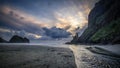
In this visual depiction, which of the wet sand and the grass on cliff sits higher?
the grass on cliff

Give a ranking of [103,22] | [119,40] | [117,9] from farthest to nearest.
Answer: [103,22], [117,9], [119,40]

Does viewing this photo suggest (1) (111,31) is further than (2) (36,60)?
Yes

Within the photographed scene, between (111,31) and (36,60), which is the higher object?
(111,31)

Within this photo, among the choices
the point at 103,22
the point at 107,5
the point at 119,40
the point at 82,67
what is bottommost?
the point at 82,67

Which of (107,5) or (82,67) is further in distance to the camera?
(107,5)

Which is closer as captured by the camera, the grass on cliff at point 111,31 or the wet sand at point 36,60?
the wet sand at point 36,60

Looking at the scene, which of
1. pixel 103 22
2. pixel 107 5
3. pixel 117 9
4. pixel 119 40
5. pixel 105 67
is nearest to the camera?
pixel 105 67

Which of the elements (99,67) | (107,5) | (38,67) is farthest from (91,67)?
(107,5)

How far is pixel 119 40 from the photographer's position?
296 ft

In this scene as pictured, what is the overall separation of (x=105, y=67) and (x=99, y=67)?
115 cm

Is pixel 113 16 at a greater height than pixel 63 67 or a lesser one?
greater

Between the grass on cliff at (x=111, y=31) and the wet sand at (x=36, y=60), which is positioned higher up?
the grass on cliff at (x=111, y=31)

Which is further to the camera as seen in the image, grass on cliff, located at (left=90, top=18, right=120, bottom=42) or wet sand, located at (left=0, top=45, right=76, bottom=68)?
grass on cliff, located at (left=90, top=18, right=120, bottom=42)

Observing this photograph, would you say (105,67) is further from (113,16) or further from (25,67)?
(113,16)
